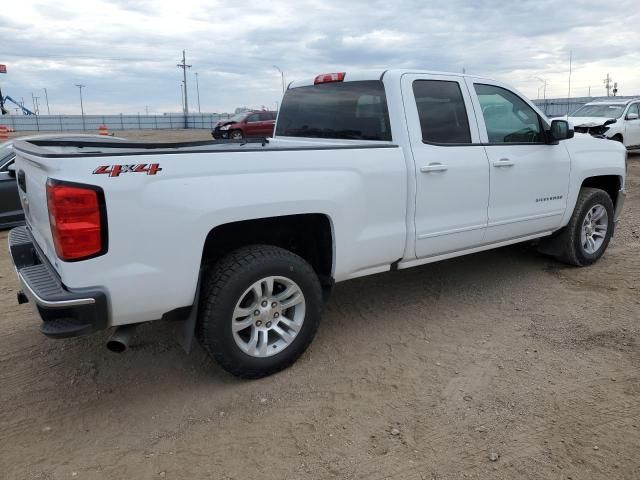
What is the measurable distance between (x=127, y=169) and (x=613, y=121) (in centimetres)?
1540

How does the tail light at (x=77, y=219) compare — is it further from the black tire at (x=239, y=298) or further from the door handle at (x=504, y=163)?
the door handle at (x=504, y=163)

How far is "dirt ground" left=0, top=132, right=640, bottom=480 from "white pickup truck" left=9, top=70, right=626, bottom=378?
1.39ft

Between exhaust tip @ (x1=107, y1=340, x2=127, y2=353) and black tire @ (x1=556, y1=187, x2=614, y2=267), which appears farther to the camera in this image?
black tire @ (x1=556, y1=187, x2=614, y2=267)

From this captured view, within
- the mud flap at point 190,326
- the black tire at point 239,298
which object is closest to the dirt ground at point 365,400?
the black tire at point 239,298

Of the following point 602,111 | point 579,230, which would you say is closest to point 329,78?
point 579,230

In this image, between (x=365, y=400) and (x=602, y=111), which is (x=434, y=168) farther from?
(x=602, y=111)

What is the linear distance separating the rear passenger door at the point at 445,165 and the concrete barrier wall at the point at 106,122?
47775mm

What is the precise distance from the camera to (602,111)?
1571 centimetres

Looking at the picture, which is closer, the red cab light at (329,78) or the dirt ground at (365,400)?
the dirt ground at (365,400)

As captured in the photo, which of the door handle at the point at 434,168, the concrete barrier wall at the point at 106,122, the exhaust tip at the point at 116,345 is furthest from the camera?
the concrete barrier wall at the point at 106,122

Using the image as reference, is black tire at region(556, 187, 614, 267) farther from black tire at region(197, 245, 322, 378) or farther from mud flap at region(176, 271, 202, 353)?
mud flap at region(176, 271, 202, 353)

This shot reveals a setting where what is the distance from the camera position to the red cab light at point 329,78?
14.7 ft

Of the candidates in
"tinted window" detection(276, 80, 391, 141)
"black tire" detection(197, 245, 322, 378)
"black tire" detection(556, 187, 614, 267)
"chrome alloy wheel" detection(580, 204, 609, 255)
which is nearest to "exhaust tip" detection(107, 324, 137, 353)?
"black tire" detection(197, 245, 322, 378)

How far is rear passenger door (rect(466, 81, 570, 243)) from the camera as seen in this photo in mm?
4496
